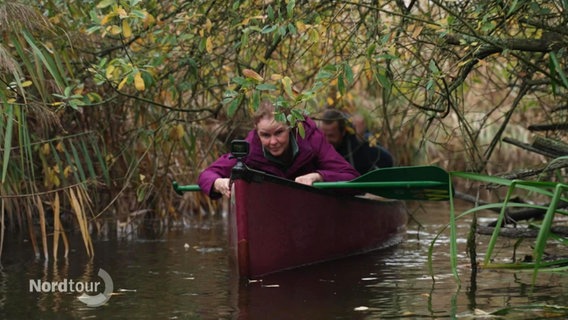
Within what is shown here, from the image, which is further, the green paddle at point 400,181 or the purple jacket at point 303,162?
the purple jacket at point 303,162

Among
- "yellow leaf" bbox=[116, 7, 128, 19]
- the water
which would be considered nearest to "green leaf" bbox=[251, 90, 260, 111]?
"yellow leaf" bbox=[116, 7, 128, 19]

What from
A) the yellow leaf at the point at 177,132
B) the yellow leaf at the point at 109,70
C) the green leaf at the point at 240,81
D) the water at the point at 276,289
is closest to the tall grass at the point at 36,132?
the yellow leaf at the point at 109,70

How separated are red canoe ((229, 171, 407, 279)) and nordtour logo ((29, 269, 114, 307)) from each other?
903 mm

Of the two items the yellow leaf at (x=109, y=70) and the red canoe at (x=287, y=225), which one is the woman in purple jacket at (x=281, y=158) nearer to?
the red canoe at (x=287, y=225)

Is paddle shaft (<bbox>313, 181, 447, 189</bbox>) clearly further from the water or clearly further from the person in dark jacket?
the person in dark jacket

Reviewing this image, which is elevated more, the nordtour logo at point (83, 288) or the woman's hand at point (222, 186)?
the woman's hand at point (222, 186)

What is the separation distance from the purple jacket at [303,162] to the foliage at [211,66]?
1.10 ft

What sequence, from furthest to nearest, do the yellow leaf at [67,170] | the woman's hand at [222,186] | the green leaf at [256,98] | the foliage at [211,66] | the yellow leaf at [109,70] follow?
the yellow leaf at [67,170]
the woman's hand at [222,186]
the yellow leaf at [109,70]
the foliage at [211,66]
the green leaf at [256,98]

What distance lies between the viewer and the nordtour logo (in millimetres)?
6172

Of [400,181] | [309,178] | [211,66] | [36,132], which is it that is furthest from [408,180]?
[36,132]

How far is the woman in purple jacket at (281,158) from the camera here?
23.3ft

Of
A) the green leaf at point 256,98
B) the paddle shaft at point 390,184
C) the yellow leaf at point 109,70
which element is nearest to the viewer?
the green leaf at point 256,98

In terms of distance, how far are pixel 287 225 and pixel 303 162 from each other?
64cm

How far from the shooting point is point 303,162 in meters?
7.56
